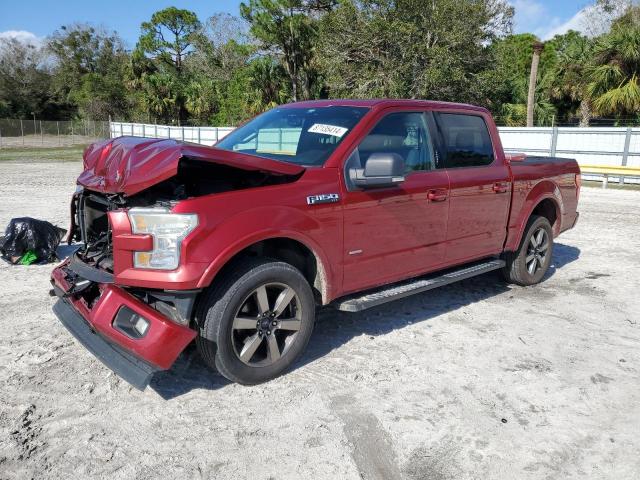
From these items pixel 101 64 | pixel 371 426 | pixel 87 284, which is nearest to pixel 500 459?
pixel 371 426

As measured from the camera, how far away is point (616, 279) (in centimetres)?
621

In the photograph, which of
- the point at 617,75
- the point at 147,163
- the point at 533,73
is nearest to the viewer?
the point at 147,163

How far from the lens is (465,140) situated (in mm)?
4945

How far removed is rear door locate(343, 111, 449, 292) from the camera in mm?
3877

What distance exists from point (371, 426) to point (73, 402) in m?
1.86

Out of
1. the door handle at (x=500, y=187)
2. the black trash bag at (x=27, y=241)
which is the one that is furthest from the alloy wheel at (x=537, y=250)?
the black trash bag at (x=27, y=241)

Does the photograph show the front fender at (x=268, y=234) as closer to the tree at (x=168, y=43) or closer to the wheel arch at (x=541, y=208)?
the wheel arch at (x=541, y=208)

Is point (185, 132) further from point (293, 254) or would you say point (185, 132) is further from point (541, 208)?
point (293, 254)

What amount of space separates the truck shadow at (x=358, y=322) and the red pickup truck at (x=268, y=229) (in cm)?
36

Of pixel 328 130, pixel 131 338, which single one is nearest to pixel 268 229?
pixel 131 338

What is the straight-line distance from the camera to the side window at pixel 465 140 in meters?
4.73

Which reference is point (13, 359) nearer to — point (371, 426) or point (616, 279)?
point (371, 426)

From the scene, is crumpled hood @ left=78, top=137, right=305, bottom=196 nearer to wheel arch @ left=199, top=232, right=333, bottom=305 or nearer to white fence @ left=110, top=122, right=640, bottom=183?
wheel arch @ left=199, top=232, right=333, bottom=305

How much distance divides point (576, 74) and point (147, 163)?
2552 centimetres
